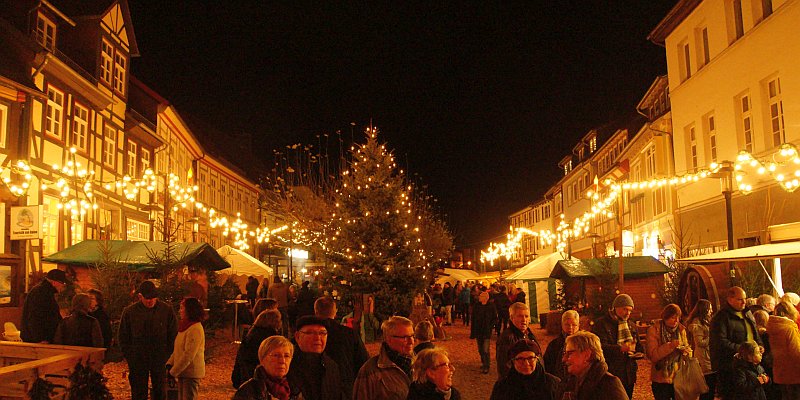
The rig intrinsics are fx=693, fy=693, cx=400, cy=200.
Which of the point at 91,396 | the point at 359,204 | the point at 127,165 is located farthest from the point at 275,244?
the point at 91,396

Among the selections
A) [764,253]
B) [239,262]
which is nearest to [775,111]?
[764,253]

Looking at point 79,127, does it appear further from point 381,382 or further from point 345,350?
point 381,382

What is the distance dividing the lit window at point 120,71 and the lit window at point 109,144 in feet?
5.16

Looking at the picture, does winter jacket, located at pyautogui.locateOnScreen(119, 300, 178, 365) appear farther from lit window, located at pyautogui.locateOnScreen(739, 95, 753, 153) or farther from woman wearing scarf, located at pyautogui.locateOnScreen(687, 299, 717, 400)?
lit window, located at pyautogui.locateOnScreen(739, 95, 753, 153)

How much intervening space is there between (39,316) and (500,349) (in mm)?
5665

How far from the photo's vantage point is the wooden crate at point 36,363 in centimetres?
620

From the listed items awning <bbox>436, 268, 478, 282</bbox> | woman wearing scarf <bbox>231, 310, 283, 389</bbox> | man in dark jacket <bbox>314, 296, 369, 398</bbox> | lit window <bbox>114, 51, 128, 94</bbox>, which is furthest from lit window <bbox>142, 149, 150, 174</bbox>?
awning <bbox>436, 268, 478, 282</bbox>

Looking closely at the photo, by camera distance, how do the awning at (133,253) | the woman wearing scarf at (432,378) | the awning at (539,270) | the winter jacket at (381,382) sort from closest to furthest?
the woman wearing scarf at (432,378) < the winter jacket at (381,382) < the awning at (133,253) < the awning at (539,270)

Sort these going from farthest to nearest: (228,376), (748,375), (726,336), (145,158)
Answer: (145,158)
(228,376)
(726,336)
(748,375)

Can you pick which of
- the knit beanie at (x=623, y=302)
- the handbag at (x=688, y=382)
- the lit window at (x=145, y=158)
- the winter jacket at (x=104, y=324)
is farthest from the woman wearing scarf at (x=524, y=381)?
the lit window at (x=145, y=158)

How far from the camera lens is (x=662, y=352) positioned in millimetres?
7684

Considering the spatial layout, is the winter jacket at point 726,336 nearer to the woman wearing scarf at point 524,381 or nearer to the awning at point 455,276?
the woman wearing scarf at point 524,381

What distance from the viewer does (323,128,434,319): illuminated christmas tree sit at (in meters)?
20.1

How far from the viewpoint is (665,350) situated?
7.65 m
